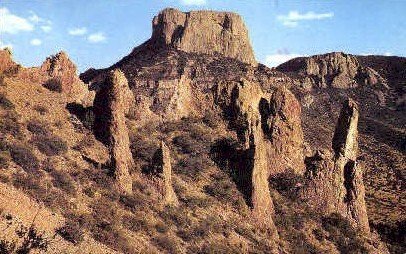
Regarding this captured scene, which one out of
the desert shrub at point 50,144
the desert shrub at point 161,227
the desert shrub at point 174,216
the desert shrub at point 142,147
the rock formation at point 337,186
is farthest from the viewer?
the rock formation at point 337,186

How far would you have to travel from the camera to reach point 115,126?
4284 cm

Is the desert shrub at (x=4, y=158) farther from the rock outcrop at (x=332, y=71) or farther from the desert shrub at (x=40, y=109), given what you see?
the rock outcrop at (x=332, y=71)

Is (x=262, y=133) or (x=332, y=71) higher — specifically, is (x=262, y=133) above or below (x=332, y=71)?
below

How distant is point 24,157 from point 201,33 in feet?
365

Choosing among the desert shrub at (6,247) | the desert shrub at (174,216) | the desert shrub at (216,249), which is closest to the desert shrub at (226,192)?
the desert shrub at (216,249)

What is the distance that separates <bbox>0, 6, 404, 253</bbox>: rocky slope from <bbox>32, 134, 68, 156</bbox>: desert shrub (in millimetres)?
70

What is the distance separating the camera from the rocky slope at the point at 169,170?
35.9 m

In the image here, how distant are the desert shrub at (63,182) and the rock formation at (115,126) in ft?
9.19

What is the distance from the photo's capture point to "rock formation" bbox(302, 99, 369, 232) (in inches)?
2023

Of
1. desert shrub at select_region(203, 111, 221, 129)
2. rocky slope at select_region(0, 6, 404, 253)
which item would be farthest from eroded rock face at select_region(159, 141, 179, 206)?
desert shrub at select_region(203, 111, 221, 129)

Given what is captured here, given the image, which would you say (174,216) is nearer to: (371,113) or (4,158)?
(4,158)

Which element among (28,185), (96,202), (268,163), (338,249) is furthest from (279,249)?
(28,185)

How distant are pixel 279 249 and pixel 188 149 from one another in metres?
9.17

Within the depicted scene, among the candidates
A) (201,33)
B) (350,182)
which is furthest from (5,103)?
(201,33)
